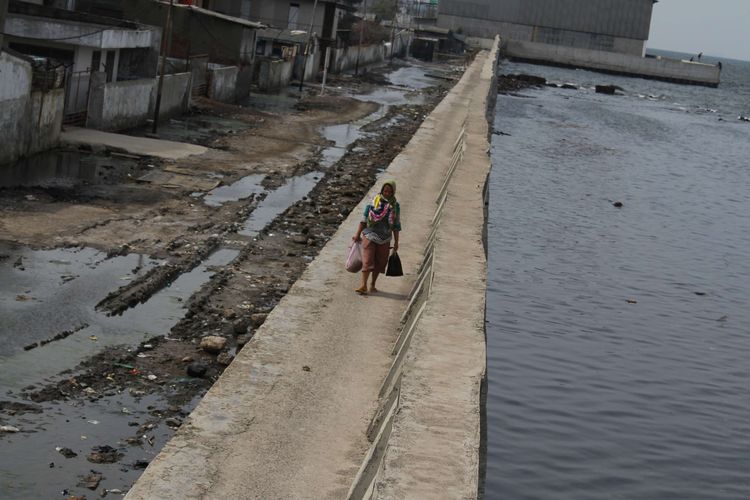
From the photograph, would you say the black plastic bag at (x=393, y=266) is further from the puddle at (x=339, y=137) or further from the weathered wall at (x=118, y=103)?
the puddle at (x=339, y=137)

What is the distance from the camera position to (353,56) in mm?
73688

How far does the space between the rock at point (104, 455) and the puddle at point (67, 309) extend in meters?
1.45

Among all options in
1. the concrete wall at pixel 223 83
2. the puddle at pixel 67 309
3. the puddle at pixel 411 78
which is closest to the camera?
the puddle at pixel 67 309

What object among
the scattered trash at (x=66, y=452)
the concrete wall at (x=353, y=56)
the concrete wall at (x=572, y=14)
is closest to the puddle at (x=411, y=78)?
the concrete wall at (x=353, y=56)

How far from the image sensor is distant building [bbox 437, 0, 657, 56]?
4894 inches

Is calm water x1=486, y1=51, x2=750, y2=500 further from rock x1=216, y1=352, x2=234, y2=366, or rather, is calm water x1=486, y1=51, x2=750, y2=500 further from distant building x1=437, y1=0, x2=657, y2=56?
distant building x1=437, y1=0, x2=657, y2=56

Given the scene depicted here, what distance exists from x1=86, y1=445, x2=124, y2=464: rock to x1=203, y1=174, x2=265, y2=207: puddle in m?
11.9

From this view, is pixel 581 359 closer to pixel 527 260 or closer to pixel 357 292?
pixel 357 292

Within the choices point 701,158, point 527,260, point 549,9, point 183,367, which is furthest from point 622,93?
point 183,367

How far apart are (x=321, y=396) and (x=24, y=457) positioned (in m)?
2.63

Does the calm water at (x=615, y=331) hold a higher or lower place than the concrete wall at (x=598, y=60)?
lower

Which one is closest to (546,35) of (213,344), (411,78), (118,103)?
(411,78)

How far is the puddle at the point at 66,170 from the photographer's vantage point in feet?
67.8

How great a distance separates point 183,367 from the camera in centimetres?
1205
